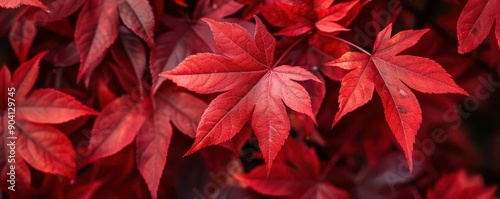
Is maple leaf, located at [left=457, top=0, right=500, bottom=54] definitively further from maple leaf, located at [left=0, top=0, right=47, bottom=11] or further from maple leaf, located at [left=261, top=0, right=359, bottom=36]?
maple leaf, located at [left=0, top=0, right=47, bottom=11]

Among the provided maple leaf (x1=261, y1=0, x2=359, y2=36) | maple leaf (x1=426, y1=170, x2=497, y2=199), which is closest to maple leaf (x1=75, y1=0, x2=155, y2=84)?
maple leaf (x1=261, y1=0, x2=359, y2=36)

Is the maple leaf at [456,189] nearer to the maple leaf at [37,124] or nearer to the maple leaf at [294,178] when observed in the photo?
the maple leaf at [294,178]

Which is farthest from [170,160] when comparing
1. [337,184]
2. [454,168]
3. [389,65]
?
[454,168]

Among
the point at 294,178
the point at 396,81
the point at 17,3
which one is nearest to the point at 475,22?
the point at 396,81

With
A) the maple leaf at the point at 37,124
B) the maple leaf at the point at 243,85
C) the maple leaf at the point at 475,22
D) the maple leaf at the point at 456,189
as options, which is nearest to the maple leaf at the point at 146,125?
the maple leaf at the point at 37,124

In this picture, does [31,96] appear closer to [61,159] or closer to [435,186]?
[61,159]

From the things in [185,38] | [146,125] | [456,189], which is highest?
[185,38]

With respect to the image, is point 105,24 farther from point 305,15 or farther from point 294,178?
point 294,178
